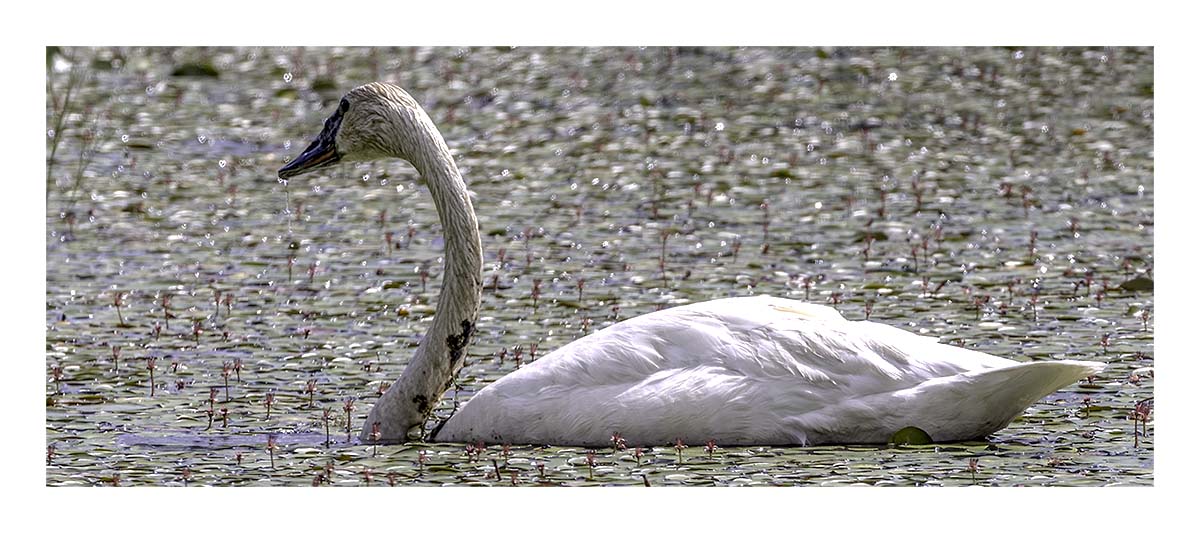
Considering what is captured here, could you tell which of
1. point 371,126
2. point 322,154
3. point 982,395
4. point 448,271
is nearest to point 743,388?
point 982,395

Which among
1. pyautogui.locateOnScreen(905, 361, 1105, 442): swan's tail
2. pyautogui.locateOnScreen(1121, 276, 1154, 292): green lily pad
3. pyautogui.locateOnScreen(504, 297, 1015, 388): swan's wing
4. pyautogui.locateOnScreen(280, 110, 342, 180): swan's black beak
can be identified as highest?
pyautogui.locateOnScreen(280, 110, 342, 180): swan's black beak

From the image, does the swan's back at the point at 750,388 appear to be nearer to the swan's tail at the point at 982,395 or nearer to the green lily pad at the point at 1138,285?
the swan's tail at the point at 982,395

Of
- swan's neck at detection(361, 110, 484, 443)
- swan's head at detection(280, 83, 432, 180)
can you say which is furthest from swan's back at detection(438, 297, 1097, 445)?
swan's head at detection(280, 83, 432, 180)

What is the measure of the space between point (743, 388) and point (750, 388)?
29mm

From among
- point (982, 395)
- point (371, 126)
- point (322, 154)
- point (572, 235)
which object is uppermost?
point (371, 126)

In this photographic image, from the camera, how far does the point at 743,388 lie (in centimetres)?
873

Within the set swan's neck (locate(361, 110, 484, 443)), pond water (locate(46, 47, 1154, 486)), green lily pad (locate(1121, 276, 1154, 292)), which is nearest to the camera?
pond water (locate(46, 47, 1154, 486))

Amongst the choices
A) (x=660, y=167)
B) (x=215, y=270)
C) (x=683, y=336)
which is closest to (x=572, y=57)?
(x=660, y=167)

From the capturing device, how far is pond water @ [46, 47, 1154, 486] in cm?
877

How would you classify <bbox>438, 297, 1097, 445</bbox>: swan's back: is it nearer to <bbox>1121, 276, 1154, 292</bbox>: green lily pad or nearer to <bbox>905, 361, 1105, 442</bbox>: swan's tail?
<bbox>905, 361, 1105, 442</bbox>: swan's tail

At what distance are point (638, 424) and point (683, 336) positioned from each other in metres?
0.47

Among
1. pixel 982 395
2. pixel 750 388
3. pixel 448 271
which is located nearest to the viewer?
pixel 982 395

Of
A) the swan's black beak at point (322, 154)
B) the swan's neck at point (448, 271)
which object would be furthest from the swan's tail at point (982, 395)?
the swan's black beak at point (322, 154)

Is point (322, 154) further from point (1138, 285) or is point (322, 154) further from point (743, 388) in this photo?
point (1138, 285)
